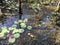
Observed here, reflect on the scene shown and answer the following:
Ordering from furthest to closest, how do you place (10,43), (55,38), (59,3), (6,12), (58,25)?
(59,3) → (6,12) → (58,25) → (55,38) → (10,43)

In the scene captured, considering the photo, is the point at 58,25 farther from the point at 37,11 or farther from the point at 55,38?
the point at 37,11

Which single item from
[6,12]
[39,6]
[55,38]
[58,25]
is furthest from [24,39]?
[39,6]

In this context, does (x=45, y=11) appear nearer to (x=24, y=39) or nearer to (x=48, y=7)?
(x=48, y=7)

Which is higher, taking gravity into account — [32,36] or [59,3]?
[59,3]

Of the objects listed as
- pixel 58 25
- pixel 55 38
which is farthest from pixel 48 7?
pixel 55 38

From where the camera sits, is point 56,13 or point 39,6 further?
point 39,6

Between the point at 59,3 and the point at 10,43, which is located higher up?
the point at 59,3

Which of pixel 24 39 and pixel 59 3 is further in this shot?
pixel 59 3

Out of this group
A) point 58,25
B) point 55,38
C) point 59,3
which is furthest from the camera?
point 59,3

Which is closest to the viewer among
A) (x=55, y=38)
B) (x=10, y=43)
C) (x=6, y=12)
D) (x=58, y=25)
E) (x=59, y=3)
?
(x=10, y=43)
